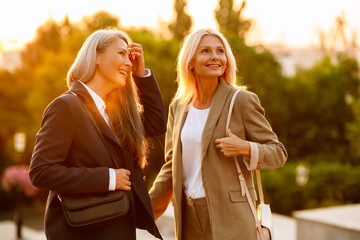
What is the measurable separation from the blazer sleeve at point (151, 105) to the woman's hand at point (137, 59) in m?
0.04

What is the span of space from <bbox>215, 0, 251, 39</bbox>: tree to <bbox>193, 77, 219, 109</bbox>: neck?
2576 centimetres

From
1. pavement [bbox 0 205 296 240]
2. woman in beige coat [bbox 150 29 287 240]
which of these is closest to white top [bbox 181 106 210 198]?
woman in beige coat [bbox 150 29 287 240]

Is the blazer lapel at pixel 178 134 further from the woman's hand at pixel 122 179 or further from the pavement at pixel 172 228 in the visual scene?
the pavement at pixel 172 228

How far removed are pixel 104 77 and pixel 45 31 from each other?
2798 cm

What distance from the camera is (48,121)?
1.99 m

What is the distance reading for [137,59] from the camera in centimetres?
244

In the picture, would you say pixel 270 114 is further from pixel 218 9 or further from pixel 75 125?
pixel 75 125

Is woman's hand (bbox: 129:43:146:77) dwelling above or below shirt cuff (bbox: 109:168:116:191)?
above

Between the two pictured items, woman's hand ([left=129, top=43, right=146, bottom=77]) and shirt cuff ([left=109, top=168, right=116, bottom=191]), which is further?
woman's hand ([left=129, top=43, right=146, bottom=77])

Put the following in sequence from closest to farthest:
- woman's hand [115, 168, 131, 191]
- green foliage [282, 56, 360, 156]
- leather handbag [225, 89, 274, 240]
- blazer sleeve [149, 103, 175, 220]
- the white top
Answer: woman's hand [115, 168, 131, 191]
leather handbag [225, 89, 274, 240]
the white top
blazer sleeve [149, 103, 175, 220]
green foliage [282, 56, 360, 156]

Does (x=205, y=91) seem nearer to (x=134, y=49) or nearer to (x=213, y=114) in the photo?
(x=213, y=114)

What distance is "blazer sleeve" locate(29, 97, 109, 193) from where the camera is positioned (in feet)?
6.32

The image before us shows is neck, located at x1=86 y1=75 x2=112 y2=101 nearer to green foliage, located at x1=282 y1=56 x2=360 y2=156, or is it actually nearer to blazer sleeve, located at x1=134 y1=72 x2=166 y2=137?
blazer sleeve, located at x1=134 y1=72 x2=166 y2=137

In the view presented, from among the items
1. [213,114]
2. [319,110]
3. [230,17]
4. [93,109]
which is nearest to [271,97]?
[319,110]
